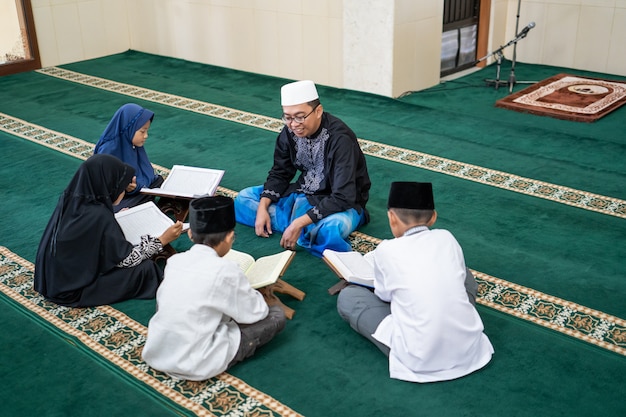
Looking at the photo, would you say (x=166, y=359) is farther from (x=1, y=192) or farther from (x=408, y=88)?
(x=408, y=88)

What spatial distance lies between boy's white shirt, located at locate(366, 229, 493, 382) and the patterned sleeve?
44.9 inches

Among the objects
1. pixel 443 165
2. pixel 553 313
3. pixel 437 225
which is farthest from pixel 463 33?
pixel 553 313

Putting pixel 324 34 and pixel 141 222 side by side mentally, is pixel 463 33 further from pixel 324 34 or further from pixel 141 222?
pixel 141 222

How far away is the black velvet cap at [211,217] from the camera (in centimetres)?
273

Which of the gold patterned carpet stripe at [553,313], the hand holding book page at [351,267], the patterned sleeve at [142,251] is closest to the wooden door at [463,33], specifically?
the gold patterned carpet stripe at [553,313]

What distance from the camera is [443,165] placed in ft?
16.1

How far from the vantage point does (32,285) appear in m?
3.52

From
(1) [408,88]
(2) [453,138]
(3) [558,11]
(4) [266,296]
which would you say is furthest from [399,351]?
(3) [558,11]

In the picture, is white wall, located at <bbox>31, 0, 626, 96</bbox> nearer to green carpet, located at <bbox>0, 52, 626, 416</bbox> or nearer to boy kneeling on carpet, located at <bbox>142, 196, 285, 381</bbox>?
green carpet, located at <bbox>0, 52, 626, 416</bbox>

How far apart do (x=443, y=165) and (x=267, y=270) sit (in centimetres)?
213

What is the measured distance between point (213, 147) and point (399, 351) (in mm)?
3108

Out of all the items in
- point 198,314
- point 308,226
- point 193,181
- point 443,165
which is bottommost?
point 443,165

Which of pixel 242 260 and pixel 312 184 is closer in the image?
pixel 242 260

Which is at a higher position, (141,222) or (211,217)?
(211,217)
